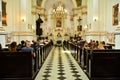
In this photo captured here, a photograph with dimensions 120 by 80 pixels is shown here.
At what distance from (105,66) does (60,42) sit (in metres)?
28.2

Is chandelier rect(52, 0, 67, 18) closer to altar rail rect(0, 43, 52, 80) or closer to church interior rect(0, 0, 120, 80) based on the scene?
Result: church interior rect(0, 0, 120, 80)

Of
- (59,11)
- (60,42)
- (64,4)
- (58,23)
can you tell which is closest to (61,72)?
(59,11)

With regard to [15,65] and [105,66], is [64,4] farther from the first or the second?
[15,65]

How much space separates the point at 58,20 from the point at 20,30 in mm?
17767

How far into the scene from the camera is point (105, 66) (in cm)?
711

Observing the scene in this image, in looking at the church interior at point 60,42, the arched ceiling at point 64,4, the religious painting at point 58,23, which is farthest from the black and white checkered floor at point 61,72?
the arched ceiling at point 64,4

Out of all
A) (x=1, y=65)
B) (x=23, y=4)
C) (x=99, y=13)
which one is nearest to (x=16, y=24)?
(x=23, y=4)

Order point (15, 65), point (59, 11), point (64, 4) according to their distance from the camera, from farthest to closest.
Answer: point (64, 4) < point (59, 11) < point (15, 65)

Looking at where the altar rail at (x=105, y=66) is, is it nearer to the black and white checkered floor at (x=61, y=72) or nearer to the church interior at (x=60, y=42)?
the church interior at (x=60, y=42)

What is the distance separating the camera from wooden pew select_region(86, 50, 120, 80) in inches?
278

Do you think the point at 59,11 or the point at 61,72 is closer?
the point at 61,72

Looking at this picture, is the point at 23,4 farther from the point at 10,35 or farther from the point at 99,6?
the point at 99,6

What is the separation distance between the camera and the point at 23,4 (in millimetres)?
18828

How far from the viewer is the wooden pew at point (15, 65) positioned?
7.00 meters
